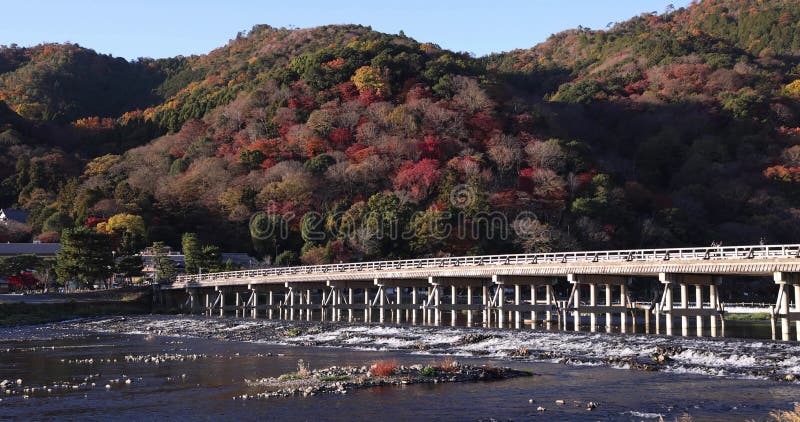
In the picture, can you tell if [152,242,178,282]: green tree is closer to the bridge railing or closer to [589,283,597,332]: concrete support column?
the bridge railing

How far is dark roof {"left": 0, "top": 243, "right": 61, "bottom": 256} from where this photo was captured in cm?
9732

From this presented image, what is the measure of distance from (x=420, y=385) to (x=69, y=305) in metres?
58.2

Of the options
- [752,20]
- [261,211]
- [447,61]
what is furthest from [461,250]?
[752,20]

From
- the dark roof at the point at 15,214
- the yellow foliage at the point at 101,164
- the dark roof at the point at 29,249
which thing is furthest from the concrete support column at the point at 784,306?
the yellow foliage at the point at 101,164

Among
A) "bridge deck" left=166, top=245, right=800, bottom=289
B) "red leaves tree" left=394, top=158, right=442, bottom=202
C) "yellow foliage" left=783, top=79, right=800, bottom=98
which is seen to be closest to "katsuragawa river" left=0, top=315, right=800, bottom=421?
"bridge deck" left=166, top=245, right=800, bottom=289

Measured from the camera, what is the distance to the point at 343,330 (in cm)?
A: 4953

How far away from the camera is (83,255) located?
83.4 meters

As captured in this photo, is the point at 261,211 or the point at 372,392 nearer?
the point at 372,392

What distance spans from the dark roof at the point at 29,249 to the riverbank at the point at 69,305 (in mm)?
18263

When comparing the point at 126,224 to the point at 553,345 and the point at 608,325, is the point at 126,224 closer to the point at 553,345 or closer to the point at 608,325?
the point at 608,325

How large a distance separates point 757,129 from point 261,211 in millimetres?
63290

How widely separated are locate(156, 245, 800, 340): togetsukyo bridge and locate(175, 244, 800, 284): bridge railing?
0.06m

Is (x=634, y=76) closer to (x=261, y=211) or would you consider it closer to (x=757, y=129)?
(x=757, y=129)

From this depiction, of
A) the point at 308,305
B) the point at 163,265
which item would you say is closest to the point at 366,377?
the point at 308,305
